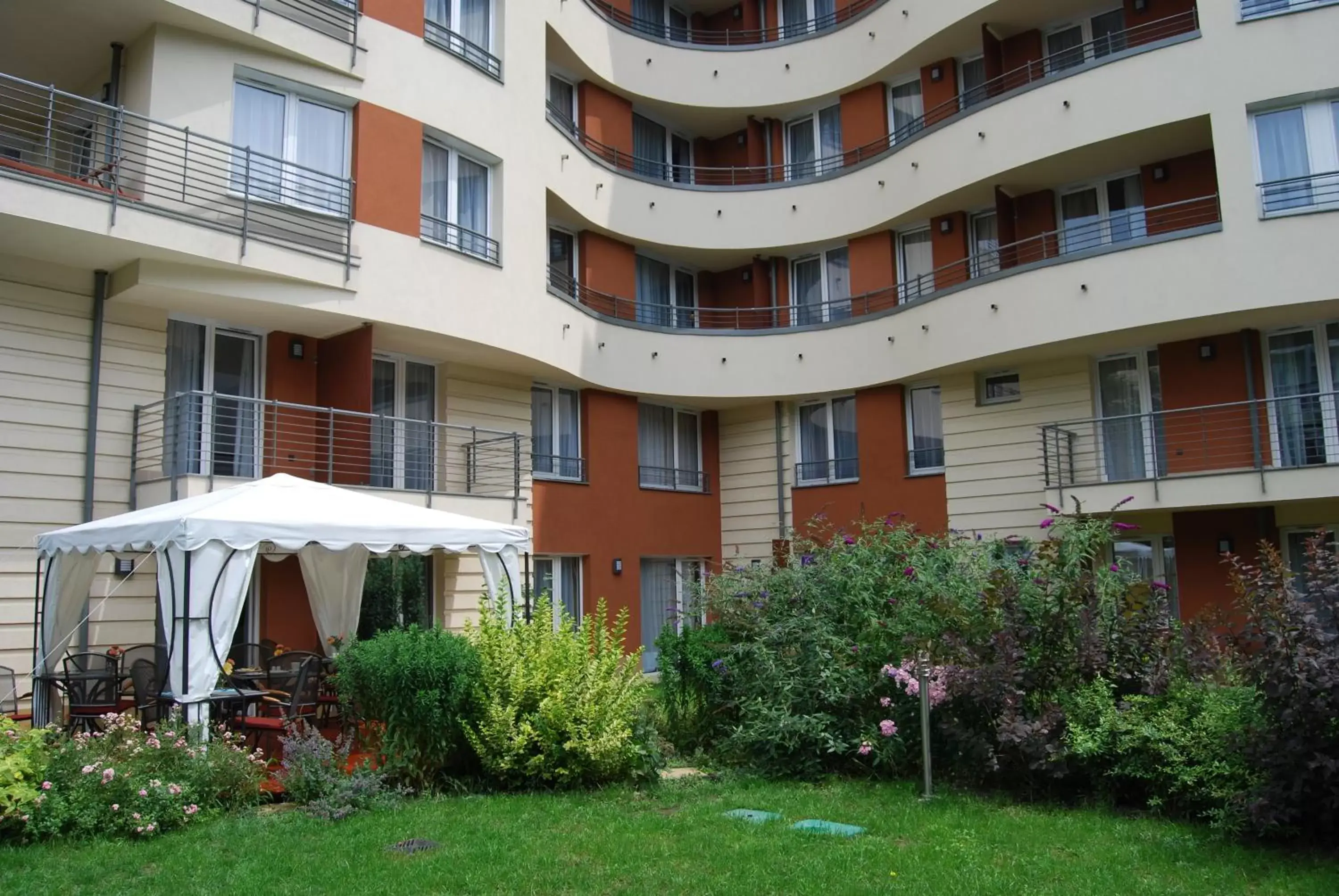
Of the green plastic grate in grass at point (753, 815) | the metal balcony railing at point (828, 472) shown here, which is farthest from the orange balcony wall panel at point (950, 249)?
the green plastic grate in grass at point (753, 815)

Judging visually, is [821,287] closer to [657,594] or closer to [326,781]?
[657,594]

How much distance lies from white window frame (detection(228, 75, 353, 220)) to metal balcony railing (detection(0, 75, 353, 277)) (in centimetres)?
2

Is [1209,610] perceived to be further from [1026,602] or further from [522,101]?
[522,101]

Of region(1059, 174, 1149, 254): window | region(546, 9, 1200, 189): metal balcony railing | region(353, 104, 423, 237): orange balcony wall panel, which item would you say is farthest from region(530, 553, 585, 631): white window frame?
region(1059, 174, 1149, 254): window

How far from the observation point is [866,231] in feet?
65.3

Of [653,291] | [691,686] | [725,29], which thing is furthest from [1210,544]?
[725,29]

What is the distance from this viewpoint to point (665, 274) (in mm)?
21672

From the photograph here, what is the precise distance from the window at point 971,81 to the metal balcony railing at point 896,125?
25mm

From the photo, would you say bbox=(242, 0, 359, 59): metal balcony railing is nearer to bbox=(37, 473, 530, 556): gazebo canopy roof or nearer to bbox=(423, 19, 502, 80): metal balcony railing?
bbox=(423, 19, 502, 80): metal balcony railing

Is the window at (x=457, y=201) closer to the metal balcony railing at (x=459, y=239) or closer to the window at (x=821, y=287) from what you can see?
the metal balcony railing at (x=459, y=239)

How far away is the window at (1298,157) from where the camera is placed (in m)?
14.1

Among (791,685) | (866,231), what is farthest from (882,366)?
(791,685)

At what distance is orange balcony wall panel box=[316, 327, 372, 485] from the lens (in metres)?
14.0

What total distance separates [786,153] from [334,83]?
10.8 meters
